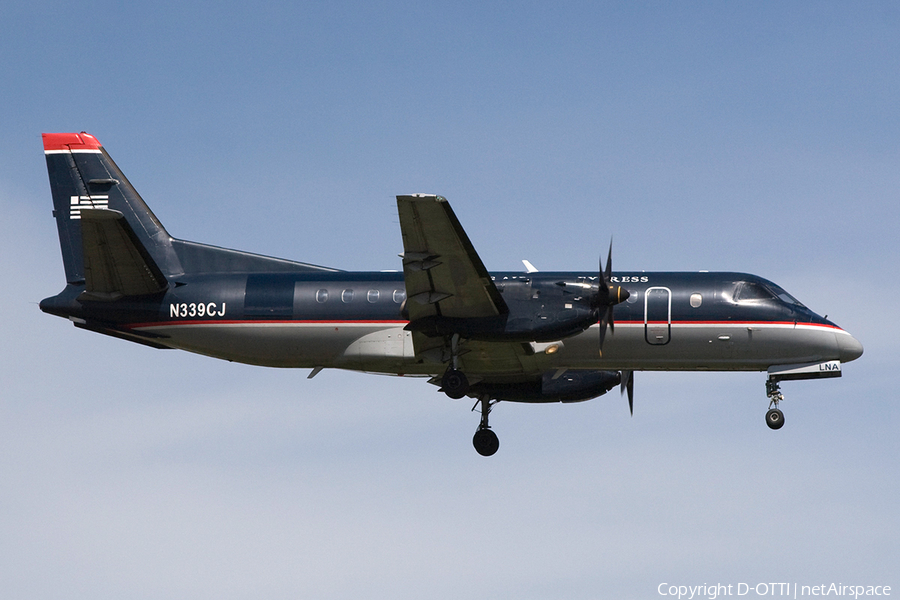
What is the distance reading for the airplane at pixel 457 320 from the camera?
1005 inches

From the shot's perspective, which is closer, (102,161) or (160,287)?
(160,287)

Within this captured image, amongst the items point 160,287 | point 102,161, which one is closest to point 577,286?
point 160,287

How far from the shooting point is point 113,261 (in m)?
27.0

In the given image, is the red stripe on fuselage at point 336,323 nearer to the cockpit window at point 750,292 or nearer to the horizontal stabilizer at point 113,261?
the cockpit window at point 750,292

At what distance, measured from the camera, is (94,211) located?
25.7 m

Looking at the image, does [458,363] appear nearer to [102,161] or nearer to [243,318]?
[243,318]

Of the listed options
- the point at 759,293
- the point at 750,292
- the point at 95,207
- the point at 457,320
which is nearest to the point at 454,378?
the point at 457,320

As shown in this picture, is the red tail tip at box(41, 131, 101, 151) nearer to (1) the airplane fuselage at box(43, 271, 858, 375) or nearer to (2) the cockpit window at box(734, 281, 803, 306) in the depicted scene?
(1) the airplane fuselage at box(43, 271, 858, 375)

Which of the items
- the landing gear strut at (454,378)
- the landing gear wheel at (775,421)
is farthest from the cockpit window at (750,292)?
the landing gear strut at (454,378)

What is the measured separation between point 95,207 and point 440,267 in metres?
11.6

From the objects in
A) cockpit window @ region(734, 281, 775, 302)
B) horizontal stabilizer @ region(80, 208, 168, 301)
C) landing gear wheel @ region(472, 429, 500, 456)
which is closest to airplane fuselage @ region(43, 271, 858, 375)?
cockpit window @ region(734, 281, 775, 302)

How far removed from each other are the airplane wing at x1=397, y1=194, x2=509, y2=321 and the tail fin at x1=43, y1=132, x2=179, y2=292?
23.9ft

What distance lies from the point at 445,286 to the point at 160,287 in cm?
786

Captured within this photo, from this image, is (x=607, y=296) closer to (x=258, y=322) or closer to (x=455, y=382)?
(x=455, y=382)
